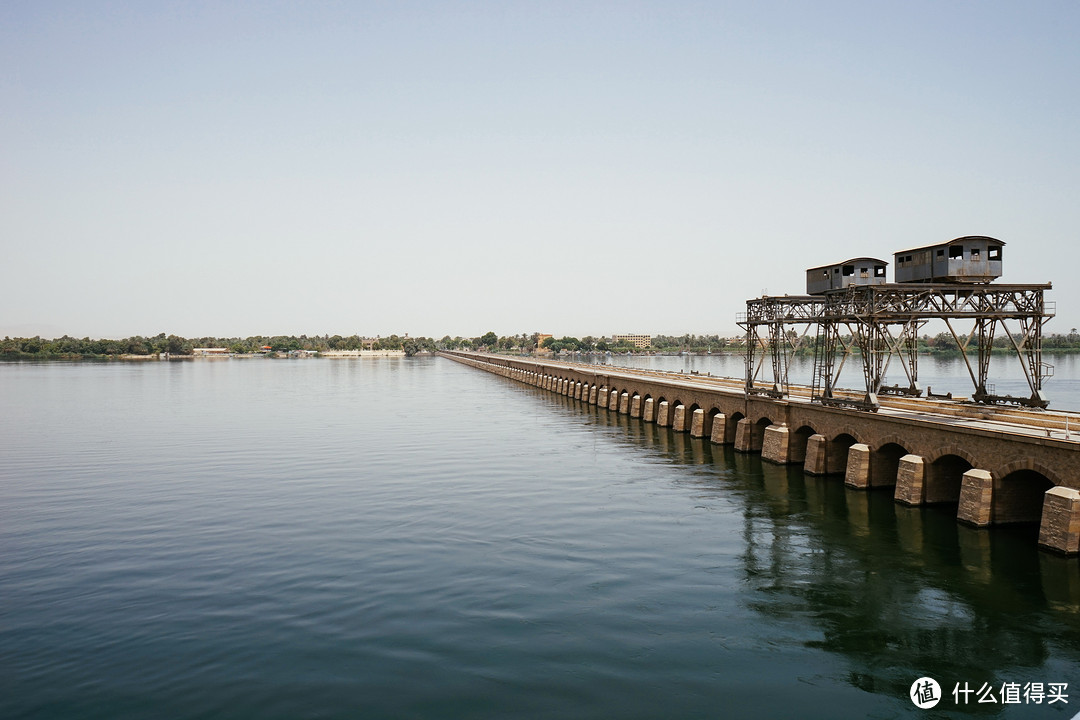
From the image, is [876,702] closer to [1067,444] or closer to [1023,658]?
[1023,658]

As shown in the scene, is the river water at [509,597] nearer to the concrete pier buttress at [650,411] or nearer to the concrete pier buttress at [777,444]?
the concrete pier buttress at [777,444]

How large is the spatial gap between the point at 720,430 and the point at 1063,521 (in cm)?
3222

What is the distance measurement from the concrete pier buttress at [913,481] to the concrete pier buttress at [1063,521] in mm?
7566

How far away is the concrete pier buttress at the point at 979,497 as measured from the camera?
2958 cm

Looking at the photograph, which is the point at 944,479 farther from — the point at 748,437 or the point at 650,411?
the point at 650,411

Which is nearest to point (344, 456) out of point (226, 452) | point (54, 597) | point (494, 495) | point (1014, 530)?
point (226, 452)

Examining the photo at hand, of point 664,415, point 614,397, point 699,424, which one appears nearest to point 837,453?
point 699,424

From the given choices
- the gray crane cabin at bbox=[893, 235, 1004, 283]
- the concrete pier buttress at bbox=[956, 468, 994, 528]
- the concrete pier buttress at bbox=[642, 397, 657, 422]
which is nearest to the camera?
the concrete pier buttress at bbox=[956, 468, 994, 528]

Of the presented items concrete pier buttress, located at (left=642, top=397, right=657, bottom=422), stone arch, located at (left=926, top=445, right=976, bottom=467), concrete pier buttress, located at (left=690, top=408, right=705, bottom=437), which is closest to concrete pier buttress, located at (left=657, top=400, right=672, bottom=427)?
concrete pier buttress, located at (left=642, top=397, right=657, bottom=422)

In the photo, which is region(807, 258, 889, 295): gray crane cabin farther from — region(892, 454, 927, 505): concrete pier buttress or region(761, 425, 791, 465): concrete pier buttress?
region(892, 454, 927, 505): concrete pier buttress

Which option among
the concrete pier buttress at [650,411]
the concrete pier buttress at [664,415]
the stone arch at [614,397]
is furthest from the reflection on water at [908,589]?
the stone arch at [614,397]

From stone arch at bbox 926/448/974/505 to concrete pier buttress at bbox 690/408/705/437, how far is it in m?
26.8

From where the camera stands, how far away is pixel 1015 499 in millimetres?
30078

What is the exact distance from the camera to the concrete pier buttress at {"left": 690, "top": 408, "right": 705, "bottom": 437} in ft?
201
